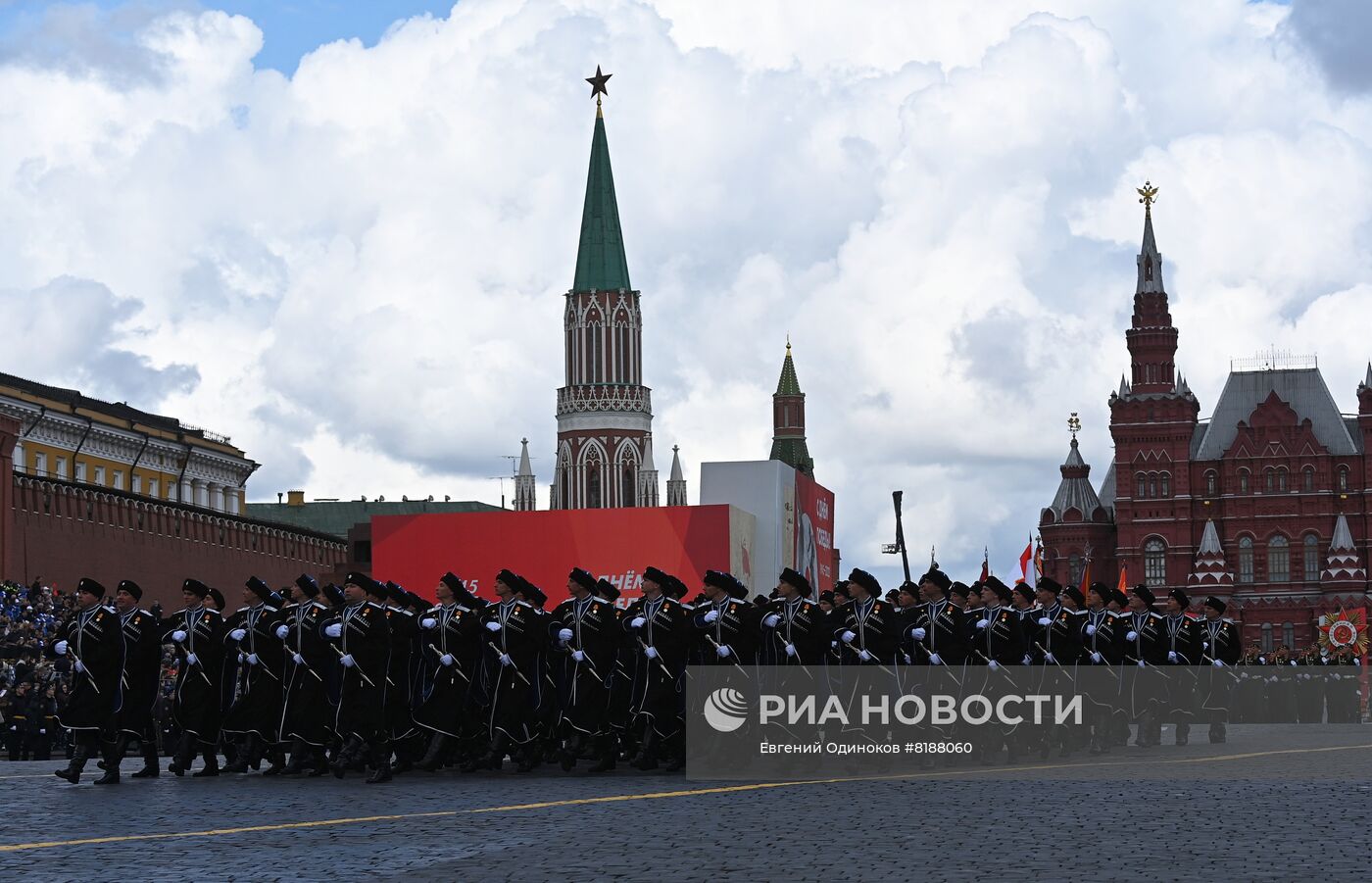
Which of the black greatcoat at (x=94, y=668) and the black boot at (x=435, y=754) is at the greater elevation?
the black greatcoat at (x=94, y=668)

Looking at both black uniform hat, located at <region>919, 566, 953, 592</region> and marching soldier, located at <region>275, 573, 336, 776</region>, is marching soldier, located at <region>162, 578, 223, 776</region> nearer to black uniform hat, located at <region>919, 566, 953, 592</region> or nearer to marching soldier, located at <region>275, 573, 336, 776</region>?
marching soldier, located at <region>275, 573, 336, 776</region>

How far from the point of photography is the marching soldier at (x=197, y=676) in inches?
725

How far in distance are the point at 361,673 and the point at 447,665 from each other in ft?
2.42

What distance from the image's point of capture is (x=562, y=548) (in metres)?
54.3

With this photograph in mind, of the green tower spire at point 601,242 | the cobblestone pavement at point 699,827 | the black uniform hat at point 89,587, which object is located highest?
the green tower spire at point 601,242

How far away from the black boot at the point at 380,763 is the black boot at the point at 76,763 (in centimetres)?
219

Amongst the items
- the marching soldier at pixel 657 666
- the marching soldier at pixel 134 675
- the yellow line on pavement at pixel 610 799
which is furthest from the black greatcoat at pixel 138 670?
the yellow line on pavement at pixel 610 799

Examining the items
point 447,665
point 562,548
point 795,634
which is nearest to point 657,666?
point 795,634

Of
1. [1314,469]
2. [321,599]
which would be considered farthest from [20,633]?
[1314,469]

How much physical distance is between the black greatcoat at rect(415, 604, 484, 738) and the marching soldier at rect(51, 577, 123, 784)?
2540 mm

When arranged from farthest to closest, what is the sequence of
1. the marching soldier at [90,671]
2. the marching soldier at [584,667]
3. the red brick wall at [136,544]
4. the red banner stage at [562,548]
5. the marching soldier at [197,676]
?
the red banner stage at [562,548]
the red brick wall at [136,544]
the marching soldier at [197,676]
the marching soldier at [584,667]
the marching soldier at [90,671]

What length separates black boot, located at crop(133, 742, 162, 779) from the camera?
17844 mm

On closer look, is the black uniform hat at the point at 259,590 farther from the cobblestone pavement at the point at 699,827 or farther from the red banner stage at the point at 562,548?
the red banner stage at the point at 562,548

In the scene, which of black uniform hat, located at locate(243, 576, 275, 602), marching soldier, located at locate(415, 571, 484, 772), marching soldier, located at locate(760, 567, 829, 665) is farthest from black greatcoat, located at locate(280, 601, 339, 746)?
marching soldier, located at locate(760, 567, 829, 665)
